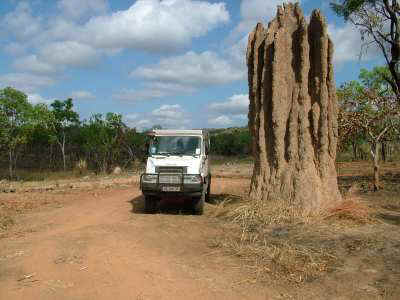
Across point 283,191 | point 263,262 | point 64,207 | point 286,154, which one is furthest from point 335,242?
point 64,207

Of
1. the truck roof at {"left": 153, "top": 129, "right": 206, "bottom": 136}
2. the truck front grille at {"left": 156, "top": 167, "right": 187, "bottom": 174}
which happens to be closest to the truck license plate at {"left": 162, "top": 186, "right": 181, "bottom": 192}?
the truck front grille at {"left": 156, "top": 167, "right": 187, "bottom": 174}

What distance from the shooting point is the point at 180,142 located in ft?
39.6

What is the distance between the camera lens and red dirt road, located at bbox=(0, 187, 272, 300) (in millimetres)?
5867

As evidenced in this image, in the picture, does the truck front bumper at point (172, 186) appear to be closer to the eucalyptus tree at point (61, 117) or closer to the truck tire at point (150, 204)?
the truck tire at point (150, 204)

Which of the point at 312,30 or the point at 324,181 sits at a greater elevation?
the point at 312,30

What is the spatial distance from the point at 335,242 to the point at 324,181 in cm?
320

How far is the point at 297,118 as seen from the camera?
11.1m

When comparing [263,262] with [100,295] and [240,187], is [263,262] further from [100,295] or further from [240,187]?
[240,187]

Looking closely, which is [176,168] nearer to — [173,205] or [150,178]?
[150,178]

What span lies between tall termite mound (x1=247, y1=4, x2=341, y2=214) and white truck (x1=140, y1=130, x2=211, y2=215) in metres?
1.49

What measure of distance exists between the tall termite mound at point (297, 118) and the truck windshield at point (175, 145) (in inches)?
65.0

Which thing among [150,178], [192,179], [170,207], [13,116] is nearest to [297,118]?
[192,179]

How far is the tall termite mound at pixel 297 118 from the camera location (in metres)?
10.7

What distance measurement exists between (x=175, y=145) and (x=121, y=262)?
5463 mm
